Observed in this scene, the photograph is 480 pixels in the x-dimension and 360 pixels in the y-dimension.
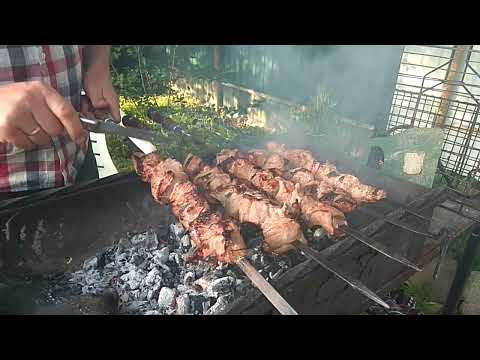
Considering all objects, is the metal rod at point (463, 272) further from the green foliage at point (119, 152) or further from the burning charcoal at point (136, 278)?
the green foliage at point (119, 152)

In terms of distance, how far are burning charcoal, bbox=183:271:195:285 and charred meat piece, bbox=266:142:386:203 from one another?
1325 millimetres

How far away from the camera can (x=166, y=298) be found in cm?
268

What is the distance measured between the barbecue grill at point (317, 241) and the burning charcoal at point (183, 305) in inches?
25.8

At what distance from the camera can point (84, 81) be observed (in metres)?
3.15

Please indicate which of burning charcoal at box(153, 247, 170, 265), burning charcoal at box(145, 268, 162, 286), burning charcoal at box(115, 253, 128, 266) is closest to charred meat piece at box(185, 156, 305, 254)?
burning charcoal at box(153, 247, 170, 265)

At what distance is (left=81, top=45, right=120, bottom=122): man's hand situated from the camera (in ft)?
10.3

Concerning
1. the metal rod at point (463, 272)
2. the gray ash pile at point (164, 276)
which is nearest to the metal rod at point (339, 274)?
the gray ash pile at point (164, 276)

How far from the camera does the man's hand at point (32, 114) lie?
2031 mm

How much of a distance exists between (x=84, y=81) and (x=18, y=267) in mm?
1483

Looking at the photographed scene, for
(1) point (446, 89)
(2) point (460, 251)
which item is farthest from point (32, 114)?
(1) point (446, 89)

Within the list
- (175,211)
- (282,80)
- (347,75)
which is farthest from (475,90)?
(175,211)

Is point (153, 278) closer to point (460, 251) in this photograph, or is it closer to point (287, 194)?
point (287, 194)

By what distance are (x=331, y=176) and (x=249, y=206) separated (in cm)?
85

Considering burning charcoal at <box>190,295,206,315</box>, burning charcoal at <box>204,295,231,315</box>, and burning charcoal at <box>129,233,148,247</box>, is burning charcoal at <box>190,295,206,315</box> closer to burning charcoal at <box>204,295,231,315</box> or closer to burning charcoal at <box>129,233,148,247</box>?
burning charcoal at <box>204,295,231,315</box>
